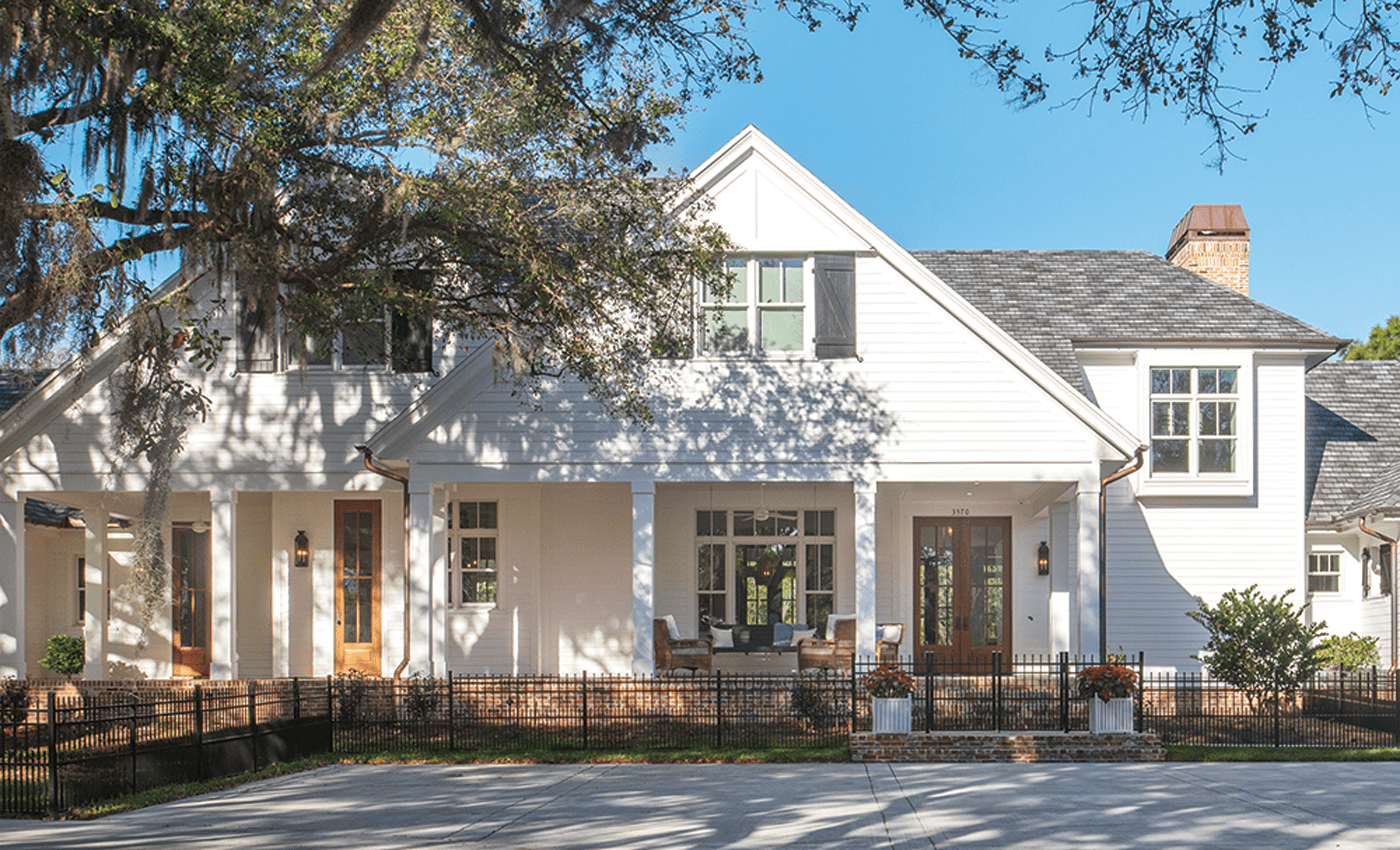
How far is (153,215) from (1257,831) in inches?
408

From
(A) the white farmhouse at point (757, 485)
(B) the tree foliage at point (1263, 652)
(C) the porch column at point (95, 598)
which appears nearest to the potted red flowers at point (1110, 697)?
(A) the white farmhouse at point (757, 485)

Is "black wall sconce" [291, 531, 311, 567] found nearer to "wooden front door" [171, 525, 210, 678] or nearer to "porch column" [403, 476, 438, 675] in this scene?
"wooden front door" [171, 525, 210, 678]

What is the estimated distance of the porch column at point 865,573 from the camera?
16.5m

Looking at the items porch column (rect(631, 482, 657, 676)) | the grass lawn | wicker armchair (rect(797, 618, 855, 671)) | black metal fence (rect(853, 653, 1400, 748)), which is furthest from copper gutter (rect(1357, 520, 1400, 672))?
porch column (rect(631, 482, 657, 676))

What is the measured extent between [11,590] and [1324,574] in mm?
19193

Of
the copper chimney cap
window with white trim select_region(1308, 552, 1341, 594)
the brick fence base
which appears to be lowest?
the brick fence base

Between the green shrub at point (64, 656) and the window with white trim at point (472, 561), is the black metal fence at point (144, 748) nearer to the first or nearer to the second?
the green shrub at point (64, 656)

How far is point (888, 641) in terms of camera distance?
17.5 m

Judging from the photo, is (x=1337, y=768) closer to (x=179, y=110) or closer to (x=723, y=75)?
(x=723, y=75)

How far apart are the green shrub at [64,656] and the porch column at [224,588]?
307cm

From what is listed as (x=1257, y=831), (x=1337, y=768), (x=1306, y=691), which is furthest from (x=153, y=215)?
(x=1306, y=691)

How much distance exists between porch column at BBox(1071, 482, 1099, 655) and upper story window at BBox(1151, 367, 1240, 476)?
3.07m

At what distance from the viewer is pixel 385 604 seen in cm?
1845

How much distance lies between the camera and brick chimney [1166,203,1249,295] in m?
22.3
